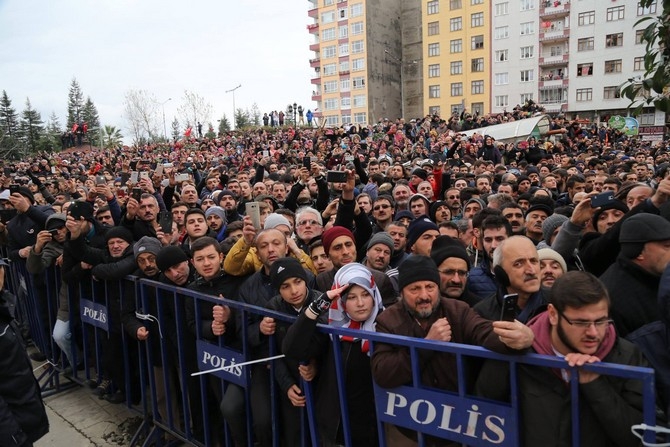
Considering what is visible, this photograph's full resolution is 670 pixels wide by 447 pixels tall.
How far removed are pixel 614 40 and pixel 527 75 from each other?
9084 mm

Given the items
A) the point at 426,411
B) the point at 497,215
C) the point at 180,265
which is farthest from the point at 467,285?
the point at 180,265

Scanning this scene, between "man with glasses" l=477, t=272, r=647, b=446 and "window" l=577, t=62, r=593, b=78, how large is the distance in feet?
193

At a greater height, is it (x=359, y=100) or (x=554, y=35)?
(x=554, y=35)

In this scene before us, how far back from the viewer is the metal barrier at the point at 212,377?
2211 mm

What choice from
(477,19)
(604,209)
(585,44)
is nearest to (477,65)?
(477,19)

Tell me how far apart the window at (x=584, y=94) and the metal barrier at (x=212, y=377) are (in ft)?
189

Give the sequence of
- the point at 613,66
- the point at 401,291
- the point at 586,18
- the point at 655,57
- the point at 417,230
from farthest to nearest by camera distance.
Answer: the point at 586,18 → the point at 613,66 → the point at 417,230 → the point at 401,291 → the point at 655,57

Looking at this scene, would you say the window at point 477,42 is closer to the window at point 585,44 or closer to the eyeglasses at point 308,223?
the window at point 585,44

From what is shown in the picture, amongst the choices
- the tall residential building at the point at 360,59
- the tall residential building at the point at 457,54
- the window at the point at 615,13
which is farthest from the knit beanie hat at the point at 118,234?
the tall residential building at the point at 360,59

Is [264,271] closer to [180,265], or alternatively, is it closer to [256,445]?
[180,265]

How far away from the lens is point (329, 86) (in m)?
69.2

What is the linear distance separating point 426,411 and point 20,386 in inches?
105

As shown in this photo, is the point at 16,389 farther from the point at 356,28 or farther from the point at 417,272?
the point at 356,28

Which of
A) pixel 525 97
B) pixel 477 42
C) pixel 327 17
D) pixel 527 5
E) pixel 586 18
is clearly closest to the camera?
pixel 586 18
